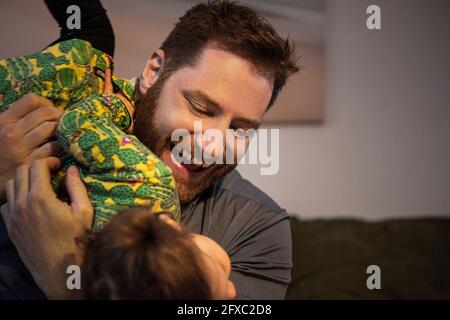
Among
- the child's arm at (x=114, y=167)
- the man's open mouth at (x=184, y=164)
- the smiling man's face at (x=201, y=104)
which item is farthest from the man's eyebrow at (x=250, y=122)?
the child's arm at (x=114, y=167)

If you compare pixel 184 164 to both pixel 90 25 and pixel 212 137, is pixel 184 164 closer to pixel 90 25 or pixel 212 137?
pixel 212 137

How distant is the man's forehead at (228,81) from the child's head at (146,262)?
298 millimetres

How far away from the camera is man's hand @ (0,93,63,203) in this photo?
78 centimetres

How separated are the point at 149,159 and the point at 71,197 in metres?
0.13

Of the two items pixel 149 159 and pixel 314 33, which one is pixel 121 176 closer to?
pixel 149 159

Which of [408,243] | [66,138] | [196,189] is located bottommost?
[408,243]

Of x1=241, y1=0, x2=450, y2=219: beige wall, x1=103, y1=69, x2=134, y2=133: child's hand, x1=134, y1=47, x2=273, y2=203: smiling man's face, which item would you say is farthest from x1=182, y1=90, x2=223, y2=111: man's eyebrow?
x1=241, y1=0, x2=450, y2=219: beige wall

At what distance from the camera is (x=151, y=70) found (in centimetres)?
96

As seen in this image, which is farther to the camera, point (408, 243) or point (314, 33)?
point (408, 243)

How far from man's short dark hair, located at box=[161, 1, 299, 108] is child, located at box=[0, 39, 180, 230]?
165mm

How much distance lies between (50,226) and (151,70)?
397 mm

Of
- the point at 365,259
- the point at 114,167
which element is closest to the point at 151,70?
the point at 114,167

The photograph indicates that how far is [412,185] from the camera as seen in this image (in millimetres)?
1623
